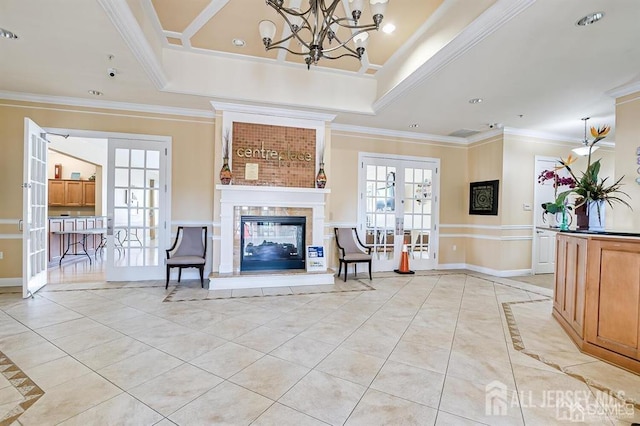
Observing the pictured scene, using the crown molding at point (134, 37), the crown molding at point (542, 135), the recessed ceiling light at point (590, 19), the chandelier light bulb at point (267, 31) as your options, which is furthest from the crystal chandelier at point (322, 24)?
the crown molding at point (542, 135)

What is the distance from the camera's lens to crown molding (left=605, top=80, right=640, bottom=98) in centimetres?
377

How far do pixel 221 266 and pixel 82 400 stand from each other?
2.95 m

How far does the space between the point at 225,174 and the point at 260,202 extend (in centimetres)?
72

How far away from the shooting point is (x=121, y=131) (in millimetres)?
4895

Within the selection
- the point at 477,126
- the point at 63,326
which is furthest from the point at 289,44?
the point at 63,326

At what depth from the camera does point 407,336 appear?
116 inches

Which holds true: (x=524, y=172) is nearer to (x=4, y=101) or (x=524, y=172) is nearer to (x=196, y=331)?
(x=196, y=331)

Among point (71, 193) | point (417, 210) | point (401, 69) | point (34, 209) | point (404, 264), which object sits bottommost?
point (404, 264)

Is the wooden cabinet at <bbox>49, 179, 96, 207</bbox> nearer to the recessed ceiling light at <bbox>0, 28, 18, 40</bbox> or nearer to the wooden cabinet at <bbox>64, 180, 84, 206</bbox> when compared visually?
the wooden cabinet at <bbox>64, 180, 84, 206</bbox>

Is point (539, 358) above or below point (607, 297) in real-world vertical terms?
below

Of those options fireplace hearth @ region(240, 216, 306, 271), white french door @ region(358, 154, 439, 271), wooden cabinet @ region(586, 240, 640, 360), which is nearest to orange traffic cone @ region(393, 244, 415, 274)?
white french door @ region(358, 154, 439, 271)

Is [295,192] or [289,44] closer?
[289,44]

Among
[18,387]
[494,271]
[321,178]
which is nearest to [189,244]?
[321,178]

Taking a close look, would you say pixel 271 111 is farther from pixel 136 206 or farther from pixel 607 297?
pixel 607 297
